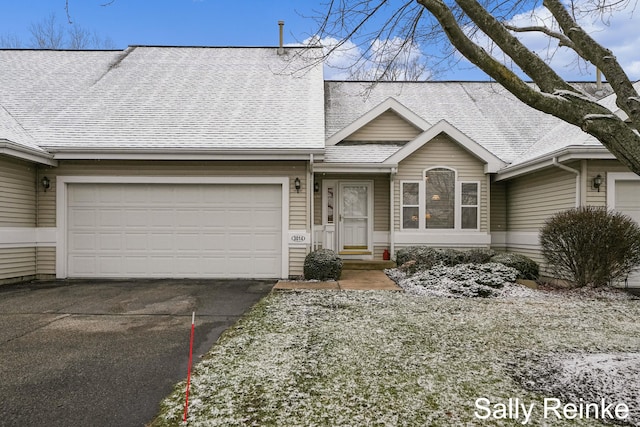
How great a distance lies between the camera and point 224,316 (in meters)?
5.82

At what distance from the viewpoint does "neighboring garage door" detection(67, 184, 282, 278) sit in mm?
9297

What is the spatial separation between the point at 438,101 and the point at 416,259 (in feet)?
23.2

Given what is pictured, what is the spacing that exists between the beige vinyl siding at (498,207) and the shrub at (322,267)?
531cm

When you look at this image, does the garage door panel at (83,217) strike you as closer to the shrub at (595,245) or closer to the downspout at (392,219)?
the downspout at (392,219)

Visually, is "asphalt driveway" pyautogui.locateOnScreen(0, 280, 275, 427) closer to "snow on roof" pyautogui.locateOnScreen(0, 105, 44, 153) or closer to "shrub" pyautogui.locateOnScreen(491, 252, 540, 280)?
"snow on roof" pyautogui.locateOnScreen(0, 105, 44, 153)

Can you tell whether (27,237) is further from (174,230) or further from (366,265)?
(366,265)

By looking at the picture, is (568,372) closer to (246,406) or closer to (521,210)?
(246,406)

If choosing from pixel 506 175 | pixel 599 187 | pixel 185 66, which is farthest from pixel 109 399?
pixel 185 66

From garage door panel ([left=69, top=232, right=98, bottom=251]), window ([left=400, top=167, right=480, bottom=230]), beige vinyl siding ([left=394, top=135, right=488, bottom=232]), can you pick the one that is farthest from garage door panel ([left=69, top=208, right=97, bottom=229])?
window ([left=400, top=167, right=480, bottom=230])

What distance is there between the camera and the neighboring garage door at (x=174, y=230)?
366 inches

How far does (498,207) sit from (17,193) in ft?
38.4

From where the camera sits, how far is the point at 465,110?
13.7 m

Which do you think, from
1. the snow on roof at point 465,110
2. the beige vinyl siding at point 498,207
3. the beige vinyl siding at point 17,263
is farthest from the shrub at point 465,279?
the beige vinyl siding at point 17,263

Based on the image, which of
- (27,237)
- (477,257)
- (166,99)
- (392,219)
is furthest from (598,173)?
(27,237)
